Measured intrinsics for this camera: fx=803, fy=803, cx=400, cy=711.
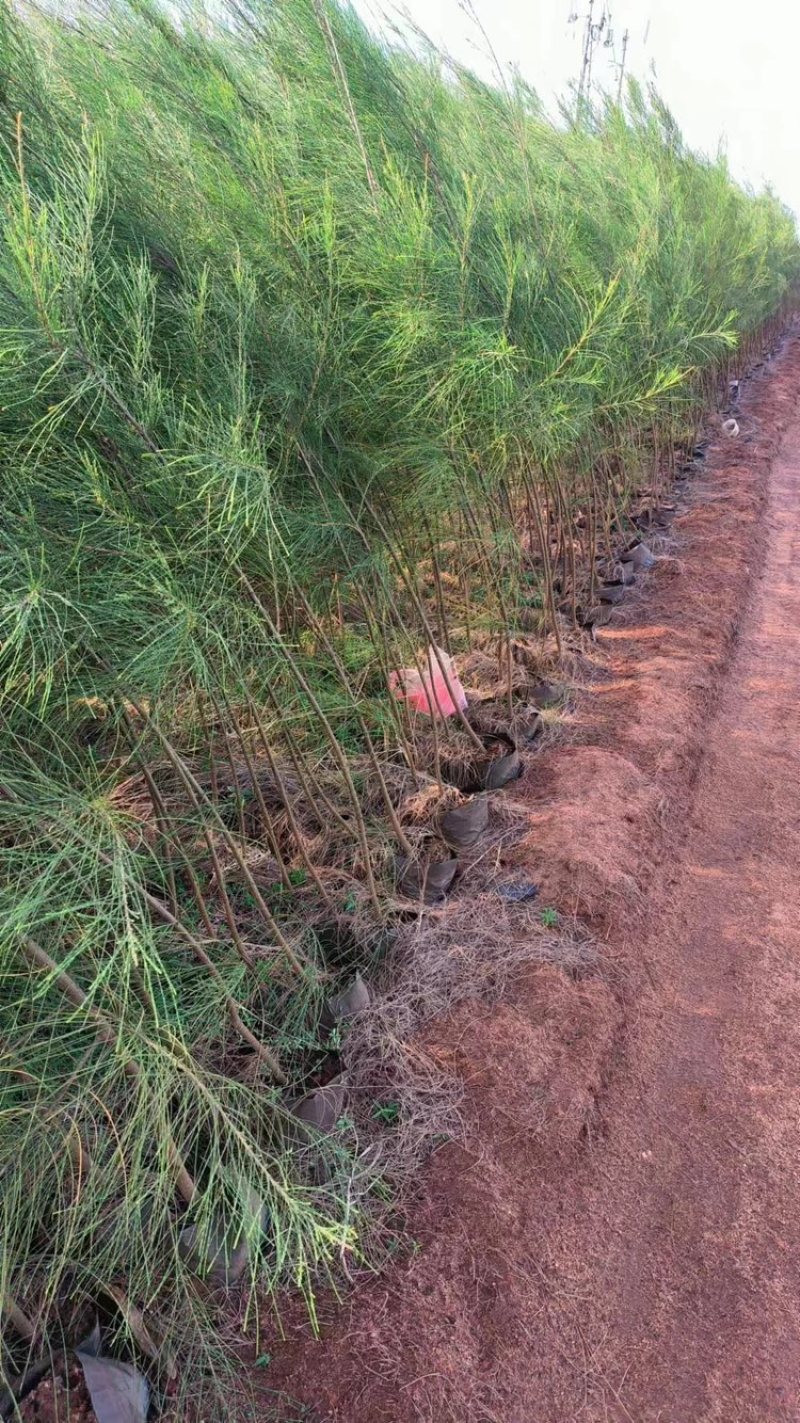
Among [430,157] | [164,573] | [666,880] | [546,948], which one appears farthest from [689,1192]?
[430,157]

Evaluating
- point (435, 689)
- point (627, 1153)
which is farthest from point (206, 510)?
point (627, 1153)

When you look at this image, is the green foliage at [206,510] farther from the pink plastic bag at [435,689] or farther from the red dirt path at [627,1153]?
the red dirt path at [627,1153]

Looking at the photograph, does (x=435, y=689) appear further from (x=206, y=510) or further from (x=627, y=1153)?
(x=627, y=1153)

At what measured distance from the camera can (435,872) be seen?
2.89 metres

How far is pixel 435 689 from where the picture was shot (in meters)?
3.34

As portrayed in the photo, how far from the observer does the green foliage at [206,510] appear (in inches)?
57.9

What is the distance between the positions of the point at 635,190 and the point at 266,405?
10.9 feet

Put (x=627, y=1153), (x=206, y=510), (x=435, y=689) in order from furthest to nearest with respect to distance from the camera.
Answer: (x=435, y=689) < (x=627, y=1153) < (x=206, y=510)

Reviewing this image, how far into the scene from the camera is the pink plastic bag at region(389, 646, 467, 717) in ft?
10.6

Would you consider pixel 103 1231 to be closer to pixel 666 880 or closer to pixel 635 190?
pixel 666 880

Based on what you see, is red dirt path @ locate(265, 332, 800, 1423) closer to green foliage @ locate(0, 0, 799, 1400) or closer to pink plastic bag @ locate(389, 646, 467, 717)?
green foliage @ locate(0, 0, 799, 1400)

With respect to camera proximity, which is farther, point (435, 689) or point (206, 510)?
point (435, 689)

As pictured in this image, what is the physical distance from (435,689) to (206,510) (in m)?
1.71

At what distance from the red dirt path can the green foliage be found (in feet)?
0.95
